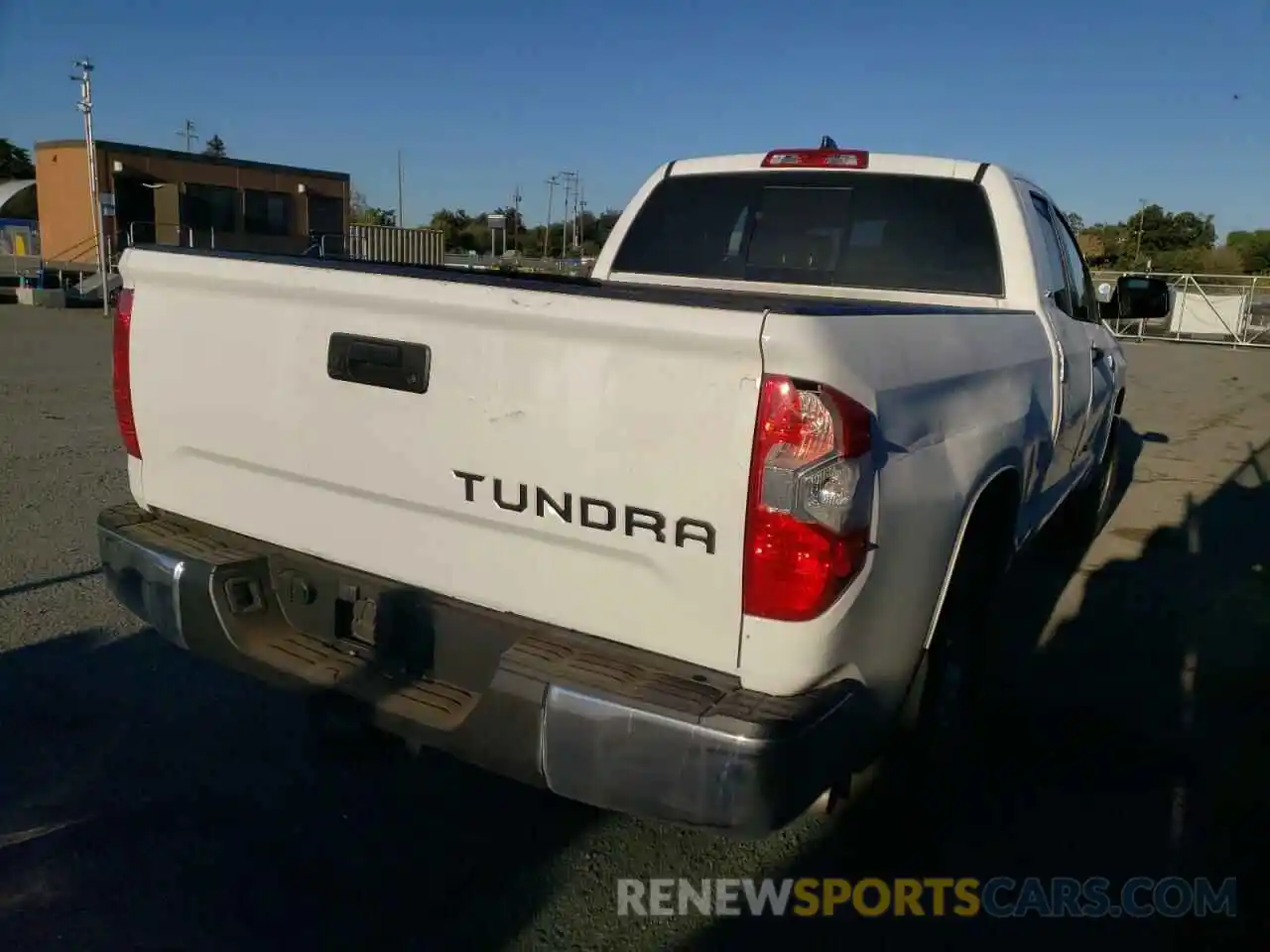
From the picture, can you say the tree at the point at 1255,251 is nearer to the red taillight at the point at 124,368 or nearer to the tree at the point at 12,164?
the red taillight at the point at 124,368

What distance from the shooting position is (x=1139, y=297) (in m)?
5.71

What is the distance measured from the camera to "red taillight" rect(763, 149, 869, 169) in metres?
4.37

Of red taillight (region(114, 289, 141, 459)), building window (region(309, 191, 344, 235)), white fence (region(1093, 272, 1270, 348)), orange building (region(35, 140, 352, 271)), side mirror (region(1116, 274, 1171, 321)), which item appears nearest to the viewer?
red taillight (region(114, 289, 141, 459))

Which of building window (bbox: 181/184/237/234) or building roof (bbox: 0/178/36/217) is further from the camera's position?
building roof (bbox: 0/178/36/217)

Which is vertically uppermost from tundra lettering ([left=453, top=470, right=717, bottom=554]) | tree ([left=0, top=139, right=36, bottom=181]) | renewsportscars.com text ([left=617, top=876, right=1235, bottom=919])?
tree ([left=0, top=139, right=36, bottom=181])

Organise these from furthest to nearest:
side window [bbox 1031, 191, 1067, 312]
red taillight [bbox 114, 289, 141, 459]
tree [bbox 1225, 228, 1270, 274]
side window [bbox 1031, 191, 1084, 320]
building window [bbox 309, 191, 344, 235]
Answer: tree [bbox 1225, 228, 1270, 274], building window [bbox 309, 191, 344, 235], side window [bbox 1031, 191, 1084, 320], side window [bbox 1031, 191, 1067, 312], red taillight [bbox 114, 289, 141, 459]

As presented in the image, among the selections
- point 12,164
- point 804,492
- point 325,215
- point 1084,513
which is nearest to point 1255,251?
point 325,215

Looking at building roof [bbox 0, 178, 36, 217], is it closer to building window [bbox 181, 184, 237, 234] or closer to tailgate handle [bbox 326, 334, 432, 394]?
building window [bbox 181, 184, 237, 234]

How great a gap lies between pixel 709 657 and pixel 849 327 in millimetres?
804

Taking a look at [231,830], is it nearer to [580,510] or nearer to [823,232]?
[580,510]

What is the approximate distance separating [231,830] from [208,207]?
131 ft

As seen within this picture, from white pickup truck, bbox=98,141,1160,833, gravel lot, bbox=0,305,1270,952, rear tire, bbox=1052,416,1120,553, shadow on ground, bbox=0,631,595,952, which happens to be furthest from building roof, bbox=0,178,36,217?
white pickup truck, bbox=98,141,1160,833

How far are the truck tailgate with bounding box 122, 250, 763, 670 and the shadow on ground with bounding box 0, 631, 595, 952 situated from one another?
0.84m

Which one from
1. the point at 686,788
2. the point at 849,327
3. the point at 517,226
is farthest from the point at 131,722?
the point at 517,226
